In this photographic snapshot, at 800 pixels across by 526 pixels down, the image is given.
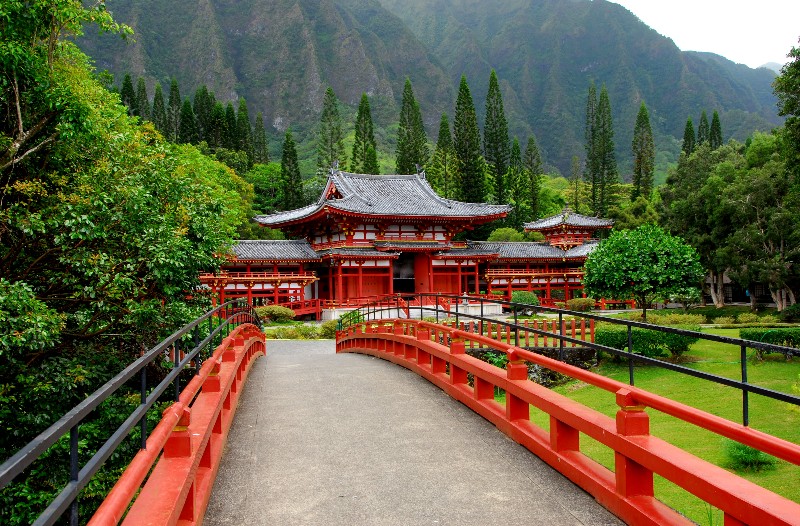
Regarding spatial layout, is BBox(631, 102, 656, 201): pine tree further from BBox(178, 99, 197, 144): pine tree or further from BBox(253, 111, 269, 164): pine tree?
BBox(178, 99, 197, 144): pine tree

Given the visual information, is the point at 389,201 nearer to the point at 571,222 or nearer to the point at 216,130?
the point at 571,222

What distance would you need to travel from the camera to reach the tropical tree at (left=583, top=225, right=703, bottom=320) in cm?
2536

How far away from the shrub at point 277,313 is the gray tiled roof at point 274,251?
3996 millimetres

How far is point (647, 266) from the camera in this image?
25.4 metres

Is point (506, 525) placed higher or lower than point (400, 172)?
lower

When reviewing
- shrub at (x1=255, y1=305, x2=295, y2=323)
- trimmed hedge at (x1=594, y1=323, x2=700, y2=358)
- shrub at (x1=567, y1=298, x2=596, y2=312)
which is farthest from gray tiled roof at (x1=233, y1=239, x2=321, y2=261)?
trimmed hedge at (x1=594, y1=323, x2=700, y2=358)

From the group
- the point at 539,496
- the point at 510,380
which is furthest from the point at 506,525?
the point at 510,380

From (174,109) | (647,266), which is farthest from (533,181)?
(174,109)

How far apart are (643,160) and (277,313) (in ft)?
177

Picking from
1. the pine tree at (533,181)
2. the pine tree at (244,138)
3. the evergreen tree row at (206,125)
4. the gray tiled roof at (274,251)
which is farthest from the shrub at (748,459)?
the pine tree at (244,138)

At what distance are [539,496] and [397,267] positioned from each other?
126ft

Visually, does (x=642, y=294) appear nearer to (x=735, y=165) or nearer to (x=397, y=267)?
(x=397, y=267)

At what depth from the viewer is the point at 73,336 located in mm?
11492

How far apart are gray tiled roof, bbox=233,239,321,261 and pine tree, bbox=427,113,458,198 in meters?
27.3
